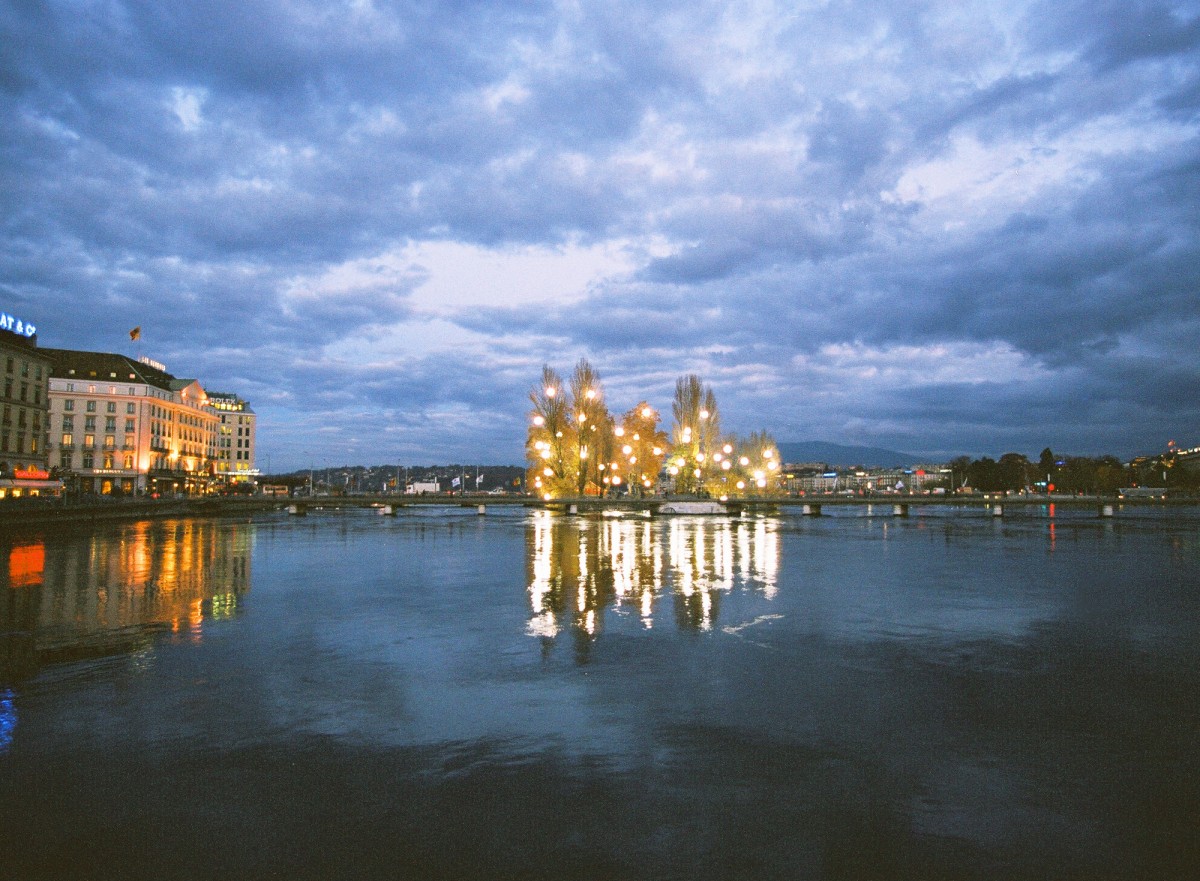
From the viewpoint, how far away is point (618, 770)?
574cm

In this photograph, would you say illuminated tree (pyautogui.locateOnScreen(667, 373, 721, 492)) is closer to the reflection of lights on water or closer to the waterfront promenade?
the waterfront promenade

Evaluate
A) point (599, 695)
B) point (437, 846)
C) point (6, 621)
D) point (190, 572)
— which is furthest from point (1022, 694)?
point (190, 572)

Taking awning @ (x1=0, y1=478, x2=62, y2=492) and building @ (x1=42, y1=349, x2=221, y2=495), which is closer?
awning @ (x1=0, y1=478, x2=62, y2=492)

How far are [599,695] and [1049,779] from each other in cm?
415

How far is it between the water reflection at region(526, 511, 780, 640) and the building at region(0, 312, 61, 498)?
51697mm

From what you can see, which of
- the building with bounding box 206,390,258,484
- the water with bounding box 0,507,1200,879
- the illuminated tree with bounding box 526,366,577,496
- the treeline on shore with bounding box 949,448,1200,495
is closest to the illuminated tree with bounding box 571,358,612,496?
the illuminated tree with bounding box 526,366,577,496

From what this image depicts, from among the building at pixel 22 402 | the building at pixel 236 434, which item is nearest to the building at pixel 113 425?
the building at pixel 22 402

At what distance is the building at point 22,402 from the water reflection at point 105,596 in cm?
4084

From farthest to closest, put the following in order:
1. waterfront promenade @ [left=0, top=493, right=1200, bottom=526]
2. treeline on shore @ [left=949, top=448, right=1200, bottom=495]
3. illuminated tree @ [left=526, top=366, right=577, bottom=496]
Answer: treeline on shore @ [left=949, top=448, right=1200, bottom=495]
illuminated tree @ [left=526, top=366, right=577, bottom=496]
waterfront promenade @ [left=0, top=493, right=1200, bottom=526]

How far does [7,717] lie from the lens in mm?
7074

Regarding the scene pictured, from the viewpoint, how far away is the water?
4570 mm

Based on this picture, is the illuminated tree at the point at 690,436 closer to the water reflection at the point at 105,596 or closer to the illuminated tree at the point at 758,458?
the illuminated tree at the point at 758,458

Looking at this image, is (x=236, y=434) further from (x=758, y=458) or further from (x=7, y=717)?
(x=7, y=717)

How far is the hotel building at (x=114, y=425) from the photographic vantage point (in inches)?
3659
